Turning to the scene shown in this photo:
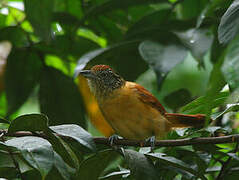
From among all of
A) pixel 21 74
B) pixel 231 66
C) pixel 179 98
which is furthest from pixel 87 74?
pixel 231 66

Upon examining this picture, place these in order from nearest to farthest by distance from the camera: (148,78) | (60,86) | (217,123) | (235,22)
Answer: (235,22) → (217,123) → (60,86) → (148,78)

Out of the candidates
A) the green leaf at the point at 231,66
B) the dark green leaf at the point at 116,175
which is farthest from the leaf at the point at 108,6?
the green leaf at the point at 231,66

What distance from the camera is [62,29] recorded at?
12.4 ft

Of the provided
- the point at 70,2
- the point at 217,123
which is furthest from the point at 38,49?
the point at 217,123

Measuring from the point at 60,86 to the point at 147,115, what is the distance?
75 centimetres

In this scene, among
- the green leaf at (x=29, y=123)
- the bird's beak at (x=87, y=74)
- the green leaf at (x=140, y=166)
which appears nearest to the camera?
the green leaf at (x=29, y=123)

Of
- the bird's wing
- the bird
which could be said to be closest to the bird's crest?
the bird

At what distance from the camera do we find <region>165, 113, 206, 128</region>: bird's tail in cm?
283

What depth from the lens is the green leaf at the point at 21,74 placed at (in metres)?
3.43

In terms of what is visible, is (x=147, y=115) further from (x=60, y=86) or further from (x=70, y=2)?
(x=70, y=2)

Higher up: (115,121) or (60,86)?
(60,86)

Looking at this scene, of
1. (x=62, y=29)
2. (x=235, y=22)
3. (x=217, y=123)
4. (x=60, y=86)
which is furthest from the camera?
(x=62, y=29)

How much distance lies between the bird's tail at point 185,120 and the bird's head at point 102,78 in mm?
604

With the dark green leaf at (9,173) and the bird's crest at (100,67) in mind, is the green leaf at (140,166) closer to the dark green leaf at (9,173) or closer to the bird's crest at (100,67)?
the dark green leaf at (9,173)
